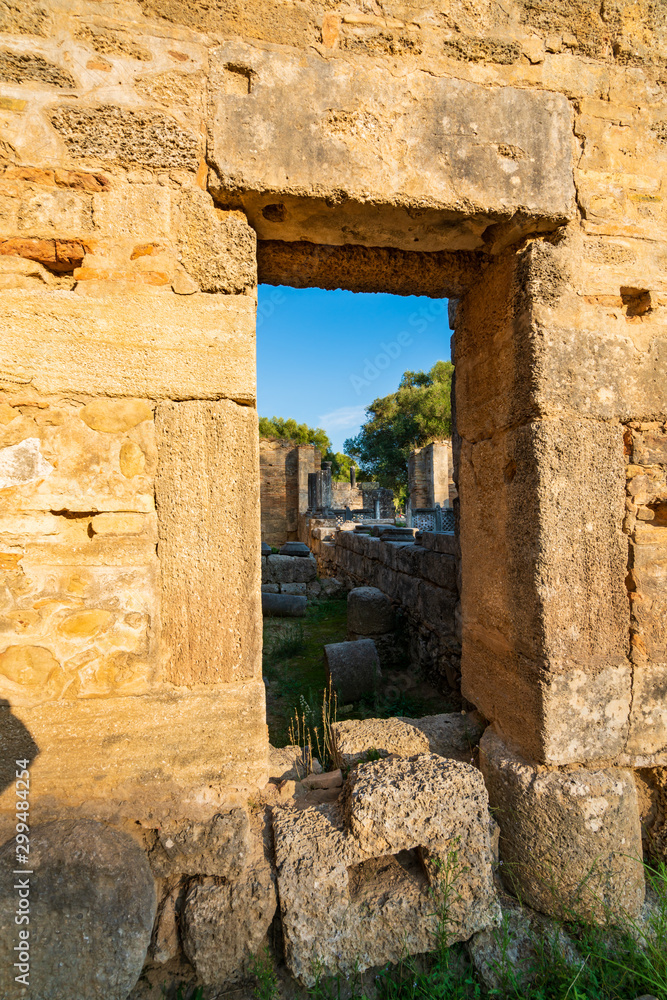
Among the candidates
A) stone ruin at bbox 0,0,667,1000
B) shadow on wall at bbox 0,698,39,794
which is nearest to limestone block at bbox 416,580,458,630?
stone ruin at bbox 0,0,667,1000

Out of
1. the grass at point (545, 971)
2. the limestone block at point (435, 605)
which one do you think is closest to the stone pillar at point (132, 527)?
the grass at point (545, 971)

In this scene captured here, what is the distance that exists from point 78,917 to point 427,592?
3.88 m

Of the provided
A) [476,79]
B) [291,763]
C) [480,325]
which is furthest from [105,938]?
[476,79]

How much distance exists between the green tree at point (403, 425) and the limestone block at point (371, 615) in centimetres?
2578

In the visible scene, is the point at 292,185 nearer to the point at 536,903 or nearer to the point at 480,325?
the point at 480,325

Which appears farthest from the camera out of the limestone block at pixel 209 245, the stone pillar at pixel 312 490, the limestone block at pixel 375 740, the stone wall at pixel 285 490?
the stone wall at pixel 285 490

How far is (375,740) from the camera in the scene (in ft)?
7.46

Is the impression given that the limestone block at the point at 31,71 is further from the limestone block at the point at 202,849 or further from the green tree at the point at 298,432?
the green tree at the point at 298,432

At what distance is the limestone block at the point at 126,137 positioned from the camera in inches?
69.7

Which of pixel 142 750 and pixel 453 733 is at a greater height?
pixel 142 750

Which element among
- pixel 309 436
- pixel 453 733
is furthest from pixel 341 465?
pixel 453 733

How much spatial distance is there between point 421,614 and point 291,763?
3.04m

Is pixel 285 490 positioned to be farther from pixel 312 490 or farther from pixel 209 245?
pixel 209 245

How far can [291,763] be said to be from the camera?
2.24m
